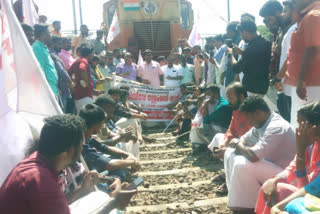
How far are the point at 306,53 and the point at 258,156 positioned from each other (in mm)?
1024

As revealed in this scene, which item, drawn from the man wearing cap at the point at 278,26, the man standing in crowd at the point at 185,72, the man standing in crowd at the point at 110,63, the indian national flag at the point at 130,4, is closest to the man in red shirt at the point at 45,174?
the man wearing cap at the point at 278,26

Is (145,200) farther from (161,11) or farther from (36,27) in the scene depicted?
(161,11)

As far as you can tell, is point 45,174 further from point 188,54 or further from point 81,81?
A: point 188,54

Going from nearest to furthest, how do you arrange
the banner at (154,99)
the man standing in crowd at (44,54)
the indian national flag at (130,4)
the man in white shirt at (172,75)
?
the man standing in crowd at (44,54)
the banner at (154,99)
the man in white shirt at (172,75)
the indian national flag at (130,4)

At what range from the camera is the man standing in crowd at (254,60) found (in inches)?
167

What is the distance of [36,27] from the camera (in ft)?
15.3

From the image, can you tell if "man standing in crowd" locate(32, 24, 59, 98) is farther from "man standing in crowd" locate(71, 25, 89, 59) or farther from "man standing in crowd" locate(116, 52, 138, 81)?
"man standing in crowd" locate(116, 52, 138, 81)

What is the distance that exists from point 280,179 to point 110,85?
577 cm

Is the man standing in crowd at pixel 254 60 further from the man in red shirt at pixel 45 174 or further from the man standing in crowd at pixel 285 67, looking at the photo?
the man in red shirt at pixel 45 174

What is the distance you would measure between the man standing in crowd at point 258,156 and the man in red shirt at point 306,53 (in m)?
0.40

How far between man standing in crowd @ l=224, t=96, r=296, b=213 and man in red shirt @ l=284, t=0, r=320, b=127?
40 cm

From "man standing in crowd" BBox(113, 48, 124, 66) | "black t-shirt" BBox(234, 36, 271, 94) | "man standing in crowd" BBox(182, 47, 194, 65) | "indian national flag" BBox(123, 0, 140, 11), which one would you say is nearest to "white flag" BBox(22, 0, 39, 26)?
"man standing in crowd" BBox(113, 48, 124, 66)

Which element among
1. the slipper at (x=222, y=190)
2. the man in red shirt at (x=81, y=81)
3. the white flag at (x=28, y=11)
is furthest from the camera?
the white flag at (x=28, y=11)

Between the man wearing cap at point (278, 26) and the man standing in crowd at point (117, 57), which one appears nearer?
the man wearing cap at point (278, 26)
